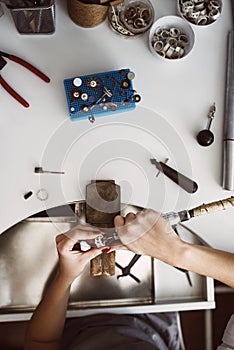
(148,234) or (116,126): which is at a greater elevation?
(116,126)

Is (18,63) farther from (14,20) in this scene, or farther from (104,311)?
(104,311)

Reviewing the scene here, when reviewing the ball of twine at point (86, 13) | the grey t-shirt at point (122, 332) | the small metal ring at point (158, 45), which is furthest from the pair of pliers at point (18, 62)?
the grey t-shirt at point (122, 332)

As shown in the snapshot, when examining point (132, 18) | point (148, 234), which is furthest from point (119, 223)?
point (132, 18)

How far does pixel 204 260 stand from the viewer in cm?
106

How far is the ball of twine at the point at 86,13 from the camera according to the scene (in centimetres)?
105

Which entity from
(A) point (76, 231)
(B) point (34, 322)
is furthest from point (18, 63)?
(B) point (34, 322)

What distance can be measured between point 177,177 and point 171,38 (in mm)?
276

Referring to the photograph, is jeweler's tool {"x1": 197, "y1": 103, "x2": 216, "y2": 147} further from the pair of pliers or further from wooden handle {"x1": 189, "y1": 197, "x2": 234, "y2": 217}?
the pair of pliers

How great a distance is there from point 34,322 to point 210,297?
1.25ft

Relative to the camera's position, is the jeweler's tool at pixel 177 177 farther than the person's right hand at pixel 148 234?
Yes

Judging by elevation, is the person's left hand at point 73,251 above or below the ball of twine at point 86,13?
below

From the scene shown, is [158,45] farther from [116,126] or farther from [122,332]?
[122,332]

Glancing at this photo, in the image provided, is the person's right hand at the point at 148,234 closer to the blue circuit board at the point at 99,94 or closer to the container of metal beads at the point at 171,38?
the blue circuit board at the point at 99,94

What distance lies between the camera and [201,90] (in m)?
1.16
